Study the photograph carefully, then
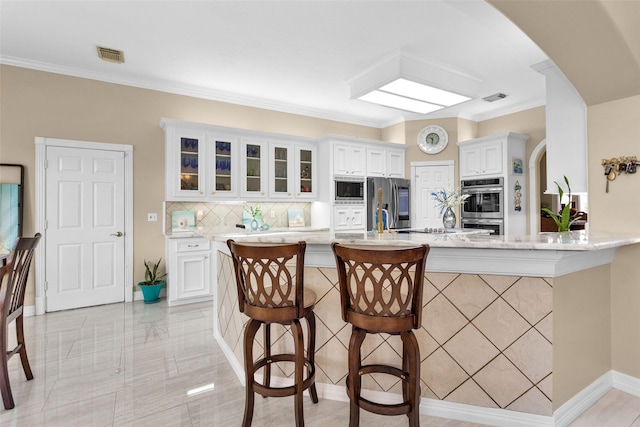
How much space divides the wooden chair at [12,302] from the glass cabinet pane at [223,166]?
8.43 feet

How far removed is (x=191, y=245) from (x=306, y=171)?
86.2 inches

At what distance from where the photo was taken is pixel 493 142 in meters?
5.37

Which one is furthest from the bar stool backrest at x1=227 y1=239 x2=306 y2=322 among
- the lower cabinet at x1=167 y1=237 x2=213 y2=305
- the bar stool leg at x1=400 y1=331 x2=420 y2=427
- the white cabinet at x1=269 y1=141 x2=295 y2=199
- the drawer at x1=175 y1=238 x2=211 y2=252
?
the white cabinet at x1=269 y1=141 x2=295 y2=199

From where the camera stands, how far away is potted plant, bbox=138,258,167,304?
13.9 feet

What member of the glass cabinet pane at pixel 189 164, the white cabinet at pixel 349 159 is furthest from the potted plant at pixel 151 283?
the white cabinet at pixel 349 159

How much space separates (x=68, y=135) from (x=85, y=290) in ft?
6.26

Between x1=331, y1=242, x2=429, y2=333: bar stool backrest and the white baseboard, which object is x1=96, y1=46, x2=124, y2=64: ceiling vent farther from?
the white baseboard

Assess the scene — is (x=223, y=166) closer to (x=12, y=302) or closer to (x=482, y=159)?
(x=12, y=302)

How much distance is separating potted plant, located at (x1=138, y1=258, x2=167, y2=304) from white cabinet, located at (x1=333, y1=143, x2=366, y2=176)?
2.98m

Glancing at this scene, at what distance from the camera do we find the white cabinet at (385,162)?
19.0ft

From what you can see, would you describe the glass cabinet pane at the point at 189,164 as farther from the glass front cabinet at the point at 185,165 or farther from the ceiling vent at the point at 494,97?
the ceiling vent at the point at 494,97

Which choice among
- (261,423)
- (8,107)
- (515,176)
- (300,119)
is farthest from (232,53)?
(515,176)

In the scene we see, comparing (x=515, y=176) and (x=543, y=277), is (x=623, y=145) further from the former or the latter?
(x=515, y=176)

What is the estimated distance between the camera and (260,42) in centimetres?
350
